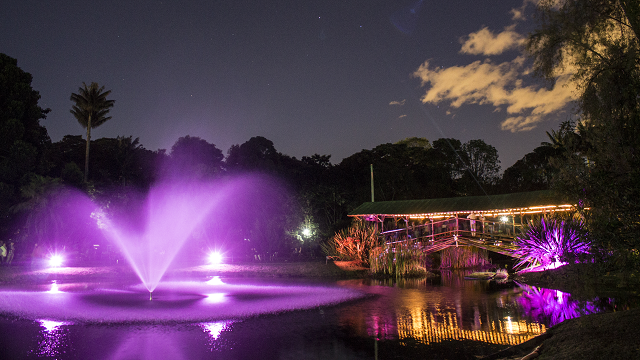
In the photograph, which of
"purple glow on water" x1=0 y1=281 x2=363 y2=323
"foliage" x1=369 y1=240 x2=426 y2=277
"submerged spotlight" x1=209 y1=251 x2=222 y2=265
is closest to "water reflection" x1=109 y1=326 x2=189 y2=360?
"purple glow on water" x1=0 y1=281 x2=363 y2=323

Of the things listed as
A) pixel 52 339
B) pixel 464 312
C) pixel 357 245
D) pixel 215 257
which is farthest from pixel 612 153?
pixel 215 257

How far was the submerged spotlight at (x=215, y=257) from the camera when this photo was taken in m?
28.9

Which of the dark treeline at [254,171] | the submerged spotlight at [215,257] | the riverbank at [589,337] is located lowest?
the riverbank at [589,337]

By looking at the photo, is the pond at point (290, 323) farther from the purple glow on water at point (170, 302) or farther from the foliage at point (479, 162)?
the foliage at point (479, 162)

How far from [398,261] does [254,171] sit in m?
17.9

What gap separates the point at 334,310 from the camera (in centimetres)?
1289

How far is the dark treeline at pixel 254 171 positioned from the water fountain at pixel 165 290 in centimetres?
177

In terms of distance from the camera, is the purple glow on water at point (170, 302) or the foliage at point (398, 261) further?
the foliage at point (398, 261)

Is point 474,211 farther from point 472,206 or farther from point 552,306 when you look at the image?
point 552,306

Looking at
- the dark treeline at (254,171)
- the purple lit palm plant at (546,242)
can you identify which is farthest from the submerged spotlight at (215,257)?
the purple lit palm plant at (546,242)

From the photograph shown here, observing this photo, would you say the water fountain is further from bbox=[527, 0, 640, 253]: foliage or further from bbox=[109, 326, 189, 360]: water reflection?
bbox=[527, 0, 640, 253]: foliage

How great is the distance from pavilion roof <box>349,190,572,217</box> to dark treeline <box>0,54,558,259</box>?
92.4 inches

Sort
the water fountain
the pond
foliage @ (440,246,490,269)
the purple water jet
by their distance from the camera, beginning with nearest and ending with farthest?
the pond → the water fountain → foliage @ (440,246,490,269) → the purple water jet

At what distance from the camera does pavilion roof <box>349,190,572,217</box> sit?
A: 2502cm
